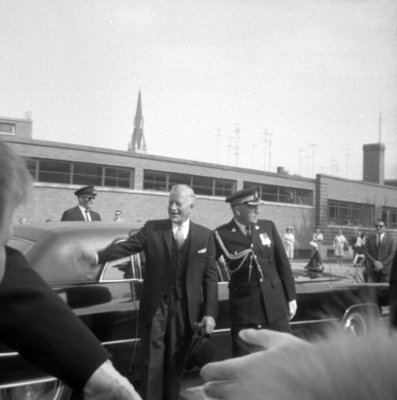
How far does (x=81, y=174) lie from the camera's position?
83.1ft

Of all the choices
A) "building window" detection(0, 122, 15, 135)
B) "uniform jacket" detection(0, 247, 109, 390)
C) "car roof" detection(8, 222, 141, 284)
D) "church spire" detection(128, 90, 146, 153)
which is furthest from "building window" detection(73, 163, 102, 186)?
"church spire" detection(128, 90, 146, 153)

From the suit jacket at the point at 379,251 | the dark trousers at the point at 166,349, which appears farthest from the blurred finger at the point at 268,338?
the suit jacket at the point at 379,251

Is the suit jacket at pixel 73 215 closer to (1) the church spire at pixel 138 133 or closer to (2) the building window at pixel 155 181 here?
(2) the building window at pixel 155 181

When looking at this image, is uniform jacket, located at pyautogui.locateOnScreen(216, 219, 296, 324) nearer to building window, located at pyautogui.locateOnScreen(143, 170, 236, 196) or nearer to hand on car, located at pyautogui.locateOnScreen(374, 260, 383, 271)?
hand on car, located at pyautogui.locateOnScreen(374, 260, 383, 271)

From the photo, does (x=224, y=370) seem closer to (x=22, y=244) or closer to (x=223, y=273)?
(x=22, y=244)

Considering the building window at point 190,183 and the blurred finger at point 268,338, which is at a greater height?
the building window at point 190,183

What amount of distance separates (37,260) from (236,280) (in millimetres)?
1727

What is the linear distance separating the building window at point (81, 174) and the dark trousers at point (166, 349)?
2067 cm

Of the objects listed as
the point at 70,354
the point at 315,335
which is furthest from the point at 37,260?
the point at 315,335

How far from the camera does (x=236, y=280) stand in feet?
14.2

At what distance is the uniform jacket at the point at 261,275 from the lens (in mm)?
4203

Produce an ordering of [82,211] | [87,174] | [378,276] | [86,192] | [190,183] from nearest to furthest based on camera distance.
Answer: [82,211] < [86,192] < [378,276] < [87,174] < [190,183]

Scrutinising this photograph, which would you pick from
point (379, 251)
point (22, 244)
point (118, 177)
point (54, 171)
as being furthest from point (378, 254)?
point (118, 177)

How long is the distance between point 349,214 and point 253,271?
117 feet
